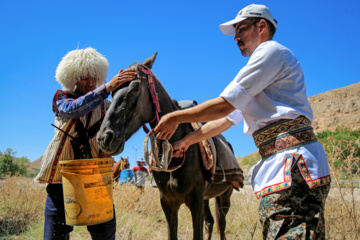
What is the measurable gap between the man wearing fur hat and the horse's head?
0.11 m

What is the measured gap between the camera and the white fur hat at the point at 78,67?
116 inches

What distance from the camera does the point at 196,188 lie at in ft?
10.9

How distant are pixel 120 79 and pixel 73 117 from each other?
599mm

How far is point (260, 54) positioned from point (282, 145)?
0.58 meters

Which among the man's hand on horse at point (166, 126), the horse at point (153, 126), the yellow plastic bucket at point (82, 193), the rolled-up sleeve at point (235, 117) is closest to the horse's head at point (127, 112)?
the horse at point (153, 126)

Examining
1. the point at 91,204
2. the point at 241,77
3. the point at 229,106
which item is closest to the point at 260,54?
the point at 241,77

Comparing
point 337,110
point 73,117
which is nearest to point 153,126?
point 73,117

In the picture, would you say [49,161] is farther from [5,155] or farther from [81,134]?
[5,155]

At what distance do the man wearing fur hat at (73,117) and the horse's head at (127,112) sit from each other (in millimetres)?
114

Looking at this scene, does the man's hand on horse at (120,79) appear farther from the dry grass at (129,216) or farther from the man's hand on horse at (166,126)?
the dry grass at (129,216)

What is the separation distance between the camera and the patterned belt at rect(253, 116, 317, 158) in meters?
1.72

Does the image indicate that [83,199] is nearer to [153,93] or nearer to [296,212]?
[153,93]

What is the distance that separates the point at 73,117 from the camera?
8.75 ft

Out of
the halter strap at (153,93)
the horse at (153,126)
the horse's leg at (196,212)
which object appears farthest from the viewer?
the horse's leg at (196,212)
